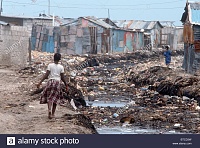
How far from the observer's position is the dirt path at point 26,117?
34.2 ft

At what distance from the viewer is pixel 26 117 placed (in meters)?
12.4

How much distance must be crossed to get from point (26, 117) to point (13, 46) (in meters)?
16.5

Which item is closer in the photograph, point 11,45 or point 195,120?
point 195,120

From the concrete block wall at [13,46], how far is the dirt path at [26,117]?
9820mm

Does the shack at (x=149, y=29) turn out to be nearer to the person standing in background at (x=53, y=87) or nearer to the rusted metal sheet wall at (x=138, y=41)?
the rusted metal sheet wall at (x=138, y=41)

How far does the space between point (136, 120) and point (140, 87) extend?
948 centimetres

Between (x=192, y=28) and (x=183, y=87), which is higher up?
(x=192, y=28)

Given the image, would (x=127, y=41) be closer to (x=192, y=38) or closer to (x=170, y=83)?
(x=192, y=38)

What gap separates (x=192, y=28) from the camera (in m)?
26.3

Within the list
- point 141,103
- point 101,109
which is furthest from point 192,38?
point 101,109

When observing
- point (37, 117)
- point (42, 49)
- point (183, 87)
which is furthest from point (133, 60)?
point (37, 117)

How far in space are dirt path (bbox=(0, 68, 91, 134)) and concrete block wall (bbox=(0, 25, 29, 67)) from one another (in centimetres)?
982

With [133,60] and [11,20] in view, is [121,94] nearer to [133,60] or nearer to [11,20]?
[133,60]

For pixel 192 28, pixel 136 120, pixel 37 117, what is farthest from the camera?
pixel 192 28
